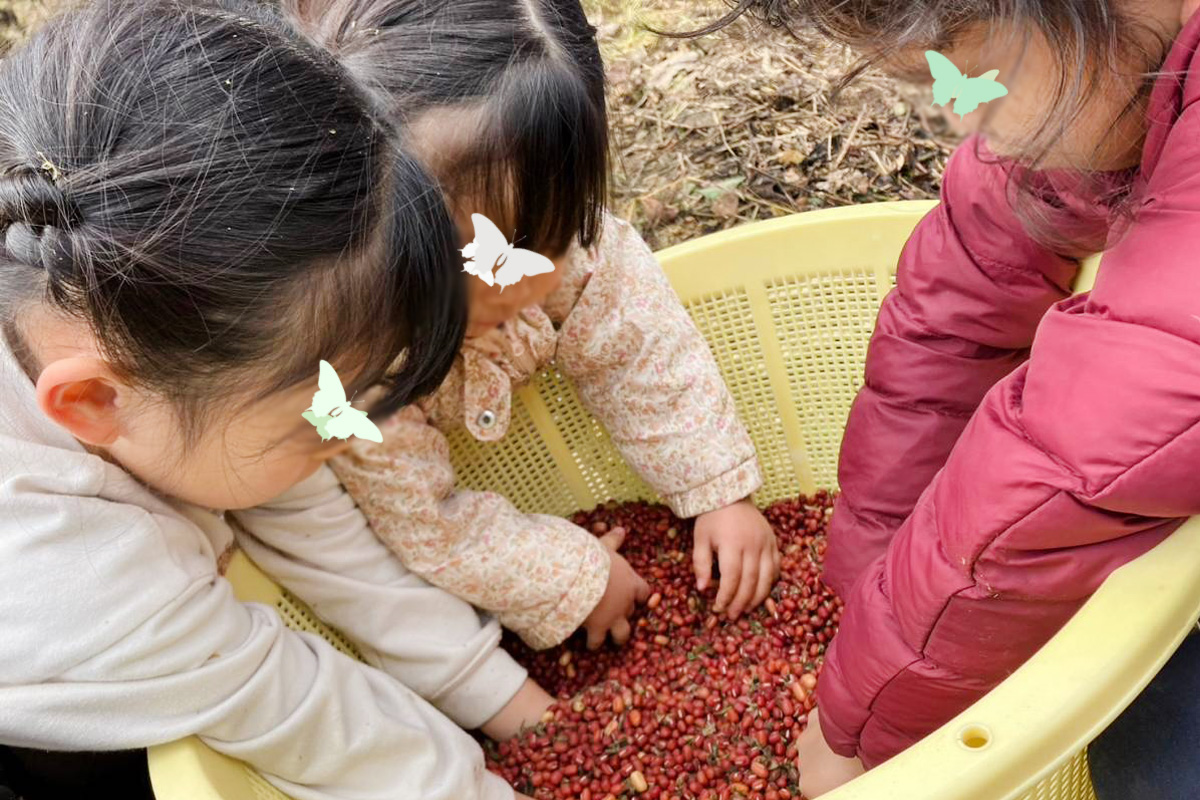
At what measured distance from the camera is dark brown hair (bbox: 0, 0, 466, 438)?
668 millimetres

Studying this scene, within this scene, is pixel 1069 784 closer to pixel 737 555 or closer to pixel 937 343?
pixel 937 343

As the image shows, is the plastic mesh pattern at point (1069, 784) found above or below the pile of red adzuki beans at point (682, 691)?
above

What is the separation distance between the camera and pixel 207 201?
0.68 meters

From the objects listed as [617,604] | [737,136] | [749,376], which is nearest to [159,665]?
[617,604]

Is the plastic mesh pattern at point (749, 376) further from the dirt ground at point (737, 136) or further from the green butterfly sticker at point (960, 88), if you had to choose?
the green butterfly sticker at point (960, 88)

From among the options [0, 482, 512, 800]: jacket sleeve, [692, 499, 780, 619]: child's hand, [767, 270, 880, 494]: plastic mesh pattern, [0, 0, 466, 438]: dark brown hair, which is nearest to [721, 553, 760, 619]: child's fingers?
[692, 499, 780, 619]: child's hand

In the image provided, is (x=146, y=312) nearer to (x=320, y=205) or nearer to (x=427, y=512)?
(x=320, y=205)

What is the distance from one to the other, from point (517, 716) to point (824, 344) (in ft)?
2.17

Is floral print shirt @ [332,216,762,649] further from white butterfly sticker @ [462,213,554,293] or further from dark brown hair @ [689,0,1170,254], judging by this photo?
dark brown hair @ [689,0,1170,254]

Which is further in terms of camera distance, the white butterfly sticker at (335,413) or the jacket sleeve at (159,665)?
the jacket sleeve at (159,665)

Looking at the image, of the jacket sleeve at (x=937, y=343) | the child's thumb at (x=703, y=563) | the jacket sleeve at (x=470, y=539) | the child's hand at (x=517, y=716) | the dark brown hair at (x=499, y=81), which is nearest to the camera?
the dark brown hair at (x=499, y=81)

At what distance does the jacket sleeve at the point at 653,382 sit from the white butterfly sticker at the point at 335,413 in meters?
0.57

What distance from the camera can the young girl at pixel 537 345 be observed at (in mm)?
851

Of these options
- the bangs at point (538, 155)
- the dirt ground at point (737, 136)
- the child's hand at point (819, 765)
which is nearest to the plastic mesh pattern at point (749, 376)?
the dirt ground at point (737, 136)
